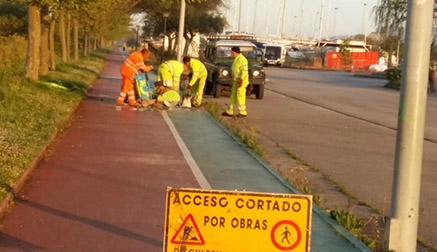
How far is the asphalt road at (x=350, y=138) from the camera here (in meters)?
12.6

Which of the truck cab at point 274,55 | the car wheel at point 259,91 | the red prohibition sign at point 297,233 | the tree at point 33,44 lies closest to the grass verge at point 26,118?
the tree at point 33,44

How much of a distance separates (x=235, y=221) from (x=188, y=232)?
0.33 meters

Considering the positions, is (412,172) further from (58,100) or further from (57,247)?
(58,100)

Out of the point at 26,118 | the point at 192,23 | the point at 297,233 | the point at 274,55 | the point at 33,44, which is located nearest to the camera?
the point at 297,233

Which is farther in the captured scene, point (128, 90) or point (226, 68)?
point (226, 68)

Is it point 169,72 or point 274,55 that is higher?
point 169,72

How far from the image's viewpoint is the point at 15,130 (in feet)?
49.2

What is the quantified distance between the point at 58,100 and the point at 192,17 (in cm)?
3758

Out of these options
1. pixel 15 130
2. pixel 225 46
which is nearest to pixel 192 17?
pixel 225 46

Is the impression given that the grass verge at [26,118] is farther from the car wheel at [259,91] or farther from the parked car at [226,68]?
the car wheel at [259,91]

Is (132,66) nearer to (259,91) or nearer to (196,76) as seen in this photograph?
(196,76)

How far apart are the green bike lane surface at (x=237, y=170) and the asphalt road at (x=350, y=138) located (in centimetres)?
89

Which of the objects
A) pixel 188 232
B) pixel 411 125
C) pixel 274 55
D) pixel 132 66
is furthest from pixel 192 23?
pixel 188 232

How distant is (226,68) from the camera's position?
30938 mm
